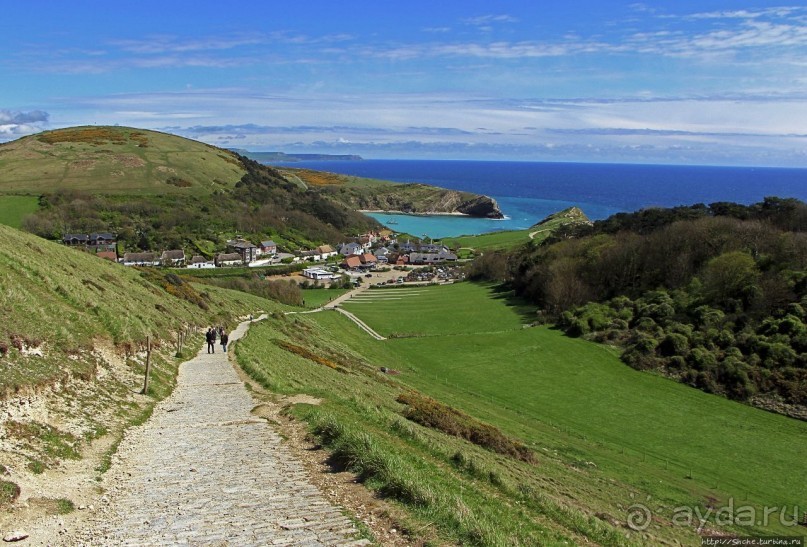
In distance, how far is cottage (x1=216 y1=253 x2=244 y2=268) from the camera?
10978 cm

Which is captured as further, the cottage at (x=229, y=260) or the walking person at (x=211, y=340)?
the cottage at (x=229, y=260)

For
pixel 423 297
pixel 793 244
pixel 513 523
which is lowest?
pixel 423 297

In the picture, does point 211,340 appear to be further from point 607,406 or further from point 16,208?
point 16,208

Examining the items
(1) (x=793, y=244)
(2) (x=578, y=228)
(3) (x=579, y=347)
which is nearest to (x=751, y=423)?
(3) (x=579, y=347)

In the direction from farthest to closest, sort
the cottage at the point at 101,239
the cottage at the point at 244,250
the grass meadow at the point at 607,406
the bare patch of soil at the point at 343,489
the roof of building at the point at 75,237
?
the cottage at the point at 244,250, the cottage at the point at 101,239, the roof of building at the point at 75,237, the grass meadow at the point at 607,406, the bare patch of soil at the point at 343,489

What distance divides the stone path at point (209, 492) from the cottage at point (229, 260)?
98086 millimetres

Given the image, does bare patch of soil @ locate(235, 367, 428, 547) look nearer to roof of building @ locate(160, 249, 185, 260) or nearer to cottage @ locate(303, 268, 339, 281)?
cottage @ locate(303, 268, 339, 281)

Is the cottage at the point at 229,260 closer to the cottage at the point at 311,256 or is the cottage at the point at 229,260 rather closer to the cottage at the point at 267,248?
the cottage at the point at 267,248

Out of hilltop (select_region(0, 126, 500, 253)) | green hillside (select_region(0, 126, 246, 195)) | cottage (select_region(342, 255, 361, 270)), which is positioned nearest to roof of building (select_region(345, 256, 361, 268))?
cottage (select_region(342, 255, 361, 270))

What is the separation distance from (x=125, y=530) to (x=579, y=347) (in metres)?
47.7

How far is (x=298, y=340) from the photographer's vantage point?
40062 mm

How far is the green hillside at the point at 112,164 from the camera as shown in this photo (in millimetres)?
129875

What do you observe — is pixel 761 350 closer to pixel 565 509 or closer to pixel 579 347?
pixel 579 347

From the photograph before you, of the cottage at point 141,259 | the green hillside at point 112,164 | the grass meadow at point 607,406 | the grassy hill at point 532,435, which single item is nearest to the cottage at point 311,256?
the green hillside at point 112,164
